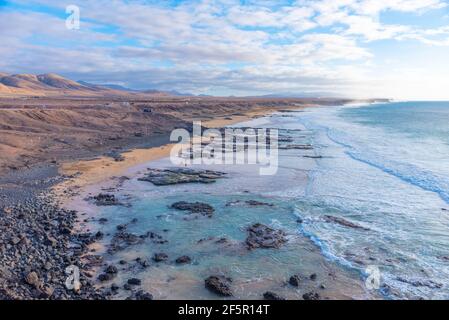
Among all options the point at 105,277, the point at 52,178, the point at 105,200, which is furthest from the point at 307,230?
the point at 52,178

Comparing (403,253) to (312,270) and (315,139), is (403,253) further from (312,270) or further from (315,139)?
(315,139)

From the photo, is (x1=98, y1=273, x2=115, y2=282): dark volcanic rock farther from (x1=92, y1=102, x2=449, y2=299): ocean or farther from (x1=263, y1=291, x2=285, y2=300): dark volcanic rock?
(x1=263, y1=291, x2=285, y2=300): dark volcanic rock

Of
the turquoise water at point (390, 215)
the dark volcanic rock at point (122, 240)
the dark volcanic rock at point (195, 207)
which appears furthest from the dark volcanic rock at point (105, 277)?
the turquoise water at point (390, 215)

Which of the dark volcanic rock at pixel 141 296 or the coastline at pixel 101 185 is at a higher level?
the coastline at pixel 101 185

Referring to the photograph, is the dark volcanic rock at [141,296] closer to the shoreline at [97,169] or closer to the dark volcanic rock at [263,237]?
the dark volcanic rock at [263,237]

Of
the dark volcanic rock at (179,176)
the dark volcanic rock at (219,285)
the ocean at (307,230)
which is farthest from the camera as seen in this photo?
the dark volcanic rock at (179,176)

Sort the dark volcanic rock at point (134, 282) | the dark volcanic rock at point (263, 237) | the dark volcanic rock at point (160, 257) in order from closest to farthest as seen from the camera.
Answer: the dark volcanic rock at point (134, 282) → the dark volcanic rock at point (160, 257) → the dark volcanic rock at point (263, 237)

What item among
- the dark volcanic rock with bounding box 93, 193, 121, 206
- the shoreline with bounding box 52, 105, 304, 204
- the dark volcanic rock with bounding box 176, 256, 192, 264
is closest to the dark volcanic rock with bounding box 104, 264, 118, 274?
the dark volcanic rock with bounding box 176, 256, 192, 264
